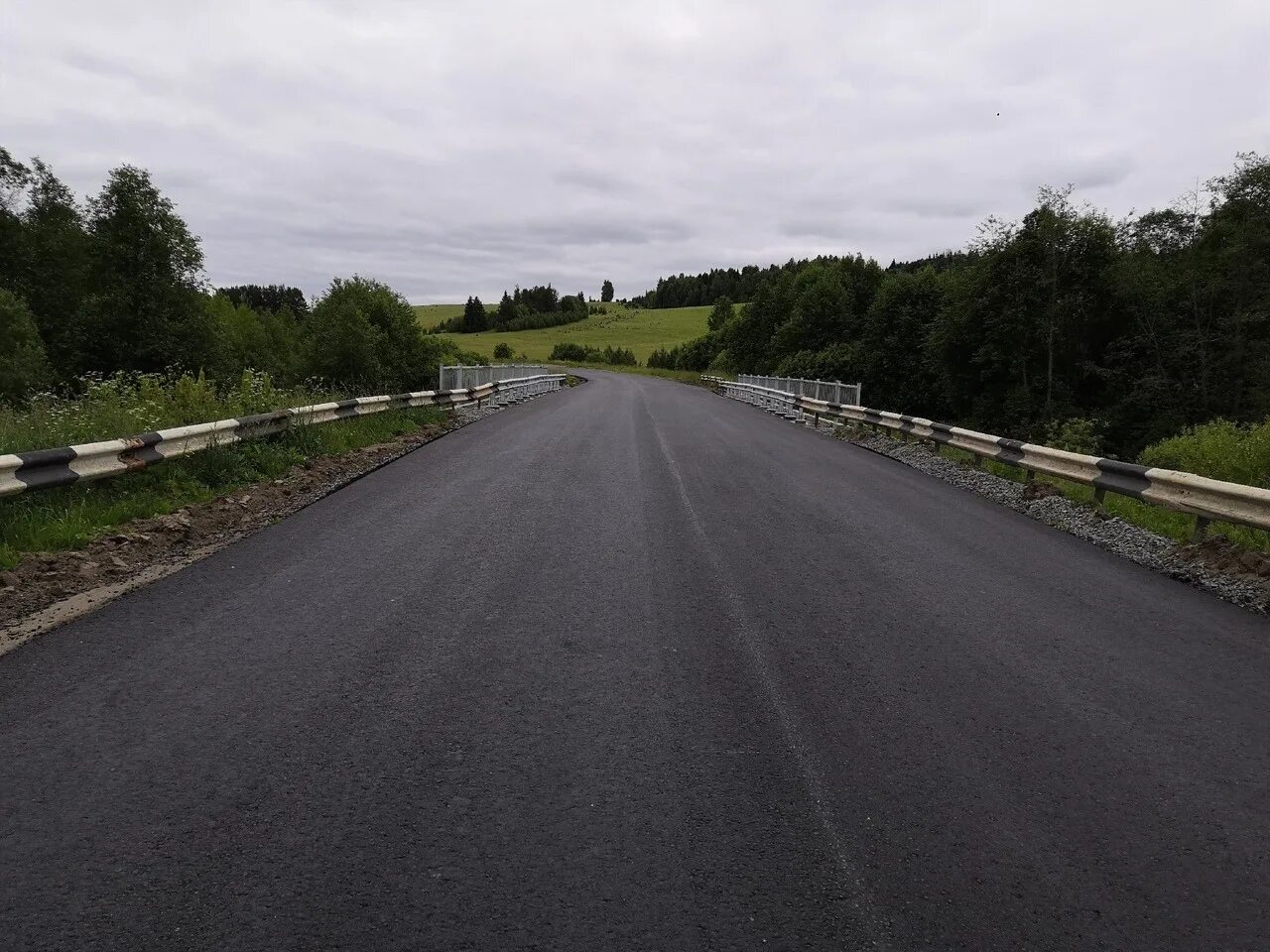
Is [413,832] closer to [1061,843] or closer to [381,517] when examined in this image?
[1061,843]

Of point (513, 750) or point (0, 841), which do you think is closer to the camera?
point (0, 841)

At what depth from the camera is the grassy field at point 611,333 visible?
13562 cm

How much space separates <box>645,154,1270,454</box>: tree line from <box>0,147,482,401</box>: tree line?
3305 cm

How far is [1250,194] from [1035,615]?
4465cm

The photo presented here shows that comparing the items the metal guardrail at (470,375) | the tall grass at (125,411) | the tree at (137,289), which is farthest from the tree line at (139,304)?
the tall grass at (125,411)

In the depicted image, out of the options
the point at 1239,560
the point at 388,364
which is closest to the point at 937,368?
the point at 388,364

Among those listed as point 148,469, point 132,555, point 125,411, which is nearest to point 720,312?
point 125,411

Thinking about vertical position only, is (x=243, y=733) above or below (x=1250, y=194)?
below

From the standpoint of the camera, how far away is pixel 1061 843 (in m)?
2.88

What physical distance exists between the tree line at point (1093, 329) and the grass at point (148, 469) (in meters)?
25.7

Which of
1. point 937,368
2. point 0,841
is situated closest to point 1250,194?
point 937,368

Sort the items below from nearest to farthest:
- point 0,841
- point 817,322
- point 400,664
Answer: point 0,841, point 400,664, point 817,322

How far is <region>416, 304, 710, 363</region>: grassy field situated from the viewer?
136 m

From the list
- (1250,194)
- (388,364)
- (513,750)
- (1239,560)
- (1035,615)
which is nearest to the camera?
(513,750)
